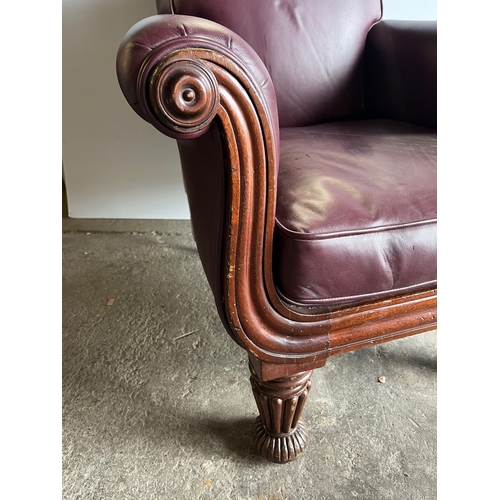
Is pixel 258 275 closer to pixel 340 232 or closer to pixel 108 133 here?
pixel 340 232

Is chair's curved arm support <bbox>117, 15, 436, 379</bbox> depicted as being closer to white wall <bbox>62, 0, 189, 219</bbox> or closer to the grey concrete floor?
the grey concrete floor

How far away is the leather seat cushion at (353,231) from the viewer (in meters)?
0.63

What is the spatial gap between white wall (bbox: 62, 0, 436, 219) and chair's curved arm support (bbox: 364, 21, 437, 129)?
0.45 m

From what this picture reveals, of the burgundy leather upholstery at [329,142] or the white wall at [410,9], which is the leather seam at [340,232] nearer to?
the burgundy leather upholstery at [329,142]

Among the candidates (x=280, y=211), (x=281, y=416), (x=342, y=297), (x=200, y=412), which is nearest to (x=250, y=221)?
(x=280, y=211)

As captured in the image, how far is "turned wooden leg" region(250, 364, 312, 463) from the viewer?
2.56 feet

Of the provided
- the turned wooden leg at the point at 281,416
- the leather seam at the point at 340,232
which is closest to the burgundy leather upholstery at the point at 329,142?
the leather seam at the point at 340,232

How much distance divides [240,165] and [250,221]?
3.2 inches

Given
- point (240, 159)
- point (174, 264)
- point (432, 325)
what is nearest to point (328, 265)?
point (240, 159)

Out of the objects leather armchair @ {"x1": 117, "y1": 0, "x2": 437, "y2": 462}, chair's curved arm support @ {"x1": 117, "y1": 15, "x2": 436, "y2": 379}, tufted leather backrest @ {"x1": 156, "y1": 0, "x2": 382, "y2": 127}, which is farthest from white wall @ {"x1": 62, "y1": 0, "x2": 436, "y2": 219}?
chair's curved arm support @ {"x1": 117, "y1": 15, "x2": 436, "y2": 379}

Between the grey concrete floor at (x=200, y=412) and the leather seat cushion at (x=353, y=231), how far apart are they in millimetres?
368

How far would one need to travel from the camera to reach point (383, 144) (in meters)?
0.90

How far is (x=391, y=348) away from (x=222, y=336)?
0.44m
